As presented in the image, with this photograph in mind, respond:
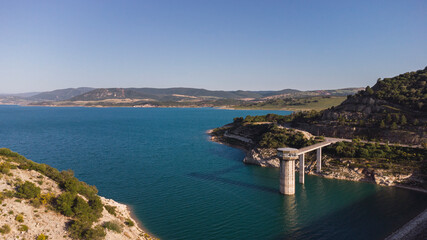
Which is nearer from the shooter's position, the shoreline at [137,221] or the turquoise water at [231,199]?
the shoreline at [137,221]

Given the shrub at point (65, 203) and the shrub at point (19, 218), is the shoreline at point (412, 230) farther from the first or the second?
the shrub at point (19, 218)

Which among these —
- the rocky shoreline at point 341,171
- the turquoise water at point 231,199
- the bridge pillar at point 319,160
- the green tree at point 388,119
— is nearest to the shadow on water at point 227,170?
the turquoise water at point 231,199

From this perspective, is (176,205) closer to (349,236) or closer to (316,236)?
(316,236)

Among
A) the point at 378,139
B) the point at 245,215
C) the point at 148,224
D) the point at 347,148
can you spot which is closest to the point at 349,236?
the point at 245,215

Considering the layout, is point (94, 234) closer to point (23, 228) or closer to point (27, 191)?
point (23, 228)

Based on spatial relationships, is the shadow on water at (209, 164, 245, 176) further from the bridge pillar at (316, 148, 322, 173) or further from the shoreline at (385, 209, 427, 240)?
the shoreline at (385, 209, 427, 240)

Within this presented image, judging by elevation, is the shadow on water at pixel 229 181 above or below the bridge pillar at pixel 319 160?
below

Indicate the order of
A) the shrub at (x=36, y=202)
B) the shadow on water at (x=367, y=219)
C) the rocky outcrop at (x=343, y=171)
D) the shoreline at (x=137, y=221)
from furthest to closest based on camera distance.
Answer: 1. the rocky outcrop at (x=343, y=171)
2. the shadow on water at (x=367, y=219)
3. the shoreline at (x=137, y=221)
4. the shrub at (x=36, y=202)
